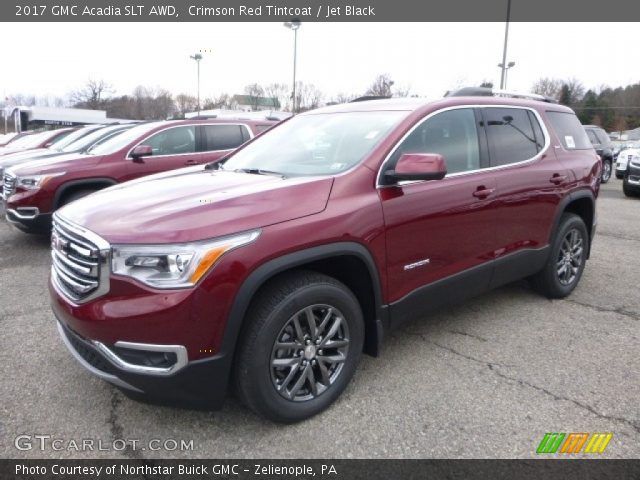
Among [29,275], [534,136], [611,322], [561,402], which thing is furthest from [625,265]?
[29,275]

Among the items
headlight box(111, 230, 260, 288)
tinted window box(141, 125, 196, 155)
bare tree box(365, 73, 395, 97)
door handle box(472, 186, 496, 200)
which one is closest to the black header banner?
headlight box(111, 230, 260, 288)

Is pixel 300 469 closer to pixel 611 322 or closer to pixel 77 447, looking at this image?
pixel 77 447

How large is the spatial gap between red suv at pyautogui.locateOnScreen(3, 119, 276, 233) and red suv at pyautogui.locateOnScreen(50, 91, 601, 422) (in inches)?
140

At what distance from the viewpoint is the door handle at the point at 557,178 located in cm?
423

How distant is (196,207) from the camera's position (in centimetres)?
246

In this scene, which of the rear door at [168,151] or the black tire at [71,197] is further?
the rear door at [168,151]

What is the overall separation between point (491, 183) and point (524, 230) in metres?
0.64

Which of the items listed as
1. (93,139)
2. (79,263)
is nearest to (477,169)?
(79,263)

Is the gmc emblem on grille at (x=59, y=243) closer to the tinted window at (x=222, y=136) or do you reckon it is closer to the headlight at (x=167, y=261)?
the headlight at (x=167, y=261)

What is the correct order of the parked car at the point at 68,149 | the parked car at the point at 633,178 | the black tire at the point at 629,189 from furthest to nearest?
1. the black tire at the point at 629,189
2. the parked car at the point at 633,178
3. the parked car at the point at 68,149

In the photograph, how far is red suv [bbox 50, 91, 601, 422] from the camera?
2266 millimetres

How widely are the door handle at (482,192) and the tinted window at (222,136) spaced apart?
5.21 metres

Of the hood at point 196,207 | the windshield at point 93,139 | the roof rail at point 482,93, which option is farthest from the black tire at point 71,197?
the roof rail at point 482,93

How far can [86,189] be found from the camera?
6762mm
